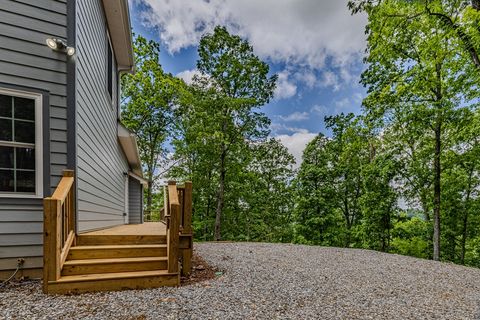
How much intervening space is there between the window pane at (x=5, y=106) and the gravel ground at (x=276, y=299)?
2288mm

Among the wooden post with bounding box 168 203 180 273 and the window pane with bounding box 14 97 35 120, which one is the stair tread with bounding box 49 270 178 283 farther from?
the window pane with bounding box 14 97 35 120

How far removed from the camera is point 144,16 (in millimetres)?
13539

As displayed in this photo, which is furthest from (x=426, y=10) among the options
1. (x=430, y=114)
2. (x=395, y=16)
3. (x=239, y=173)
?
(x=239, y=173)

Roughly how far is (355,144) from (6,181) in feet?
37.2

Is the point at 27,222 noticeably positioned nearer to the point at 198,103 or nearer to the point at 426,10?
the point at 426,10

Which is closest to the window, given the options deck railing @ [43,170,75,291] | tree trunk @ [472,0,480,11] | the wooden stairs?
deck railing @ [43,170,75,291]

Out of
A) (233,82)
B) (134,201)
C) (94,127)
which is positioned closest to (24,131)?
(94,127)

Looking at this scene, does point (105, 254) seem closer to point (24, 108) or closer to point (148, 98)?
point (24, 108)

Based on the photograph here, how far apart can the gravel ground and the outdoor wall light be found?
325 centimetres

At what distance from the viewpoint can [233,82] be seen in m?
14.0

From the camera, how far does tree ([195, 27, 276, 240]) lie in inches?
544

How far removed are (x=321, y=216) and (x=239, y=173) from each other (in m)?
5.15

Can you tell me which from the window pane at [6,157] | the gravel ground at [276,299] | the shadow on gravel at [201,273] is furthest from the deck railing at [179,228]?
the window pane at [6,157]

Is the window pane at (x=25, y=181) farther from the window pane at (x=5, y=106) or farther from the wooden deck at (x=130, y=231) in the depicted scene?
the wooden deck at (x=130, y=231)
